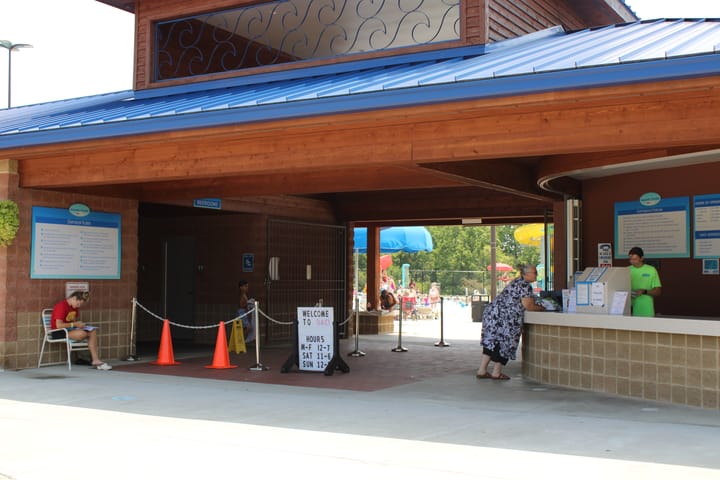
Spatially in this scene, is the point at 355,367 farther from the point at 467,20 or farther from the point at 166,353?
the point at 467,20

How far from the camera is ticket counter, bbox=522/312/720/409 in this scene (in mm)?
8914

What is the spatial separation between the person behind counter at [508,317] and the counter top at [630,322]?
0.57ft

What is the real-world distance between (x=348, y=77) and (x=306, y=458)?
20.1 feet

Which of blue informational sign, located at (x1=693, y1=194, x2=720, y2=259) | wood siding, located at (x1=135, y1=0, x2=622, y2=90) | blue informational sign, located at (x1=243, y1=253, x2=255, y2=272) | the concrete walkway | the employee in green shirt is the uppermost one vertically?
wood siding, located at (x1=135, y1=0, x2=622, y2=90)

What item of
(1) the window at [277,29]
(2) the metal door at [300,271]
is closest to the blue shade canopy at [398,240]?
(2) the metal door at [300,271]

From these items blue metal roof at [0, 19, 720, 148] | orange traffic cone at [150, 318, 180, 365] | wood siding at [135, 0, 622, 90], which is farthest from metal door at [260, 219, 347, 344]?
blue metal roof at [0, 19, 720, 148]

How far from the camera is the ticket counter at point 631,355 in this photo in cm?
891

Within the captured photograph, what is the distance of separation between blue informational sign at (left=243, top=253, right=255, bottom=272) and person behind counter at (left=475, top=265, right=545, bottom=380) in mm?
7418

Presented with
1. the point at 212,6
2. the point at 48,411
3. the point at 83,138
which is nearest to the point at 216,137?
the point at 83,138

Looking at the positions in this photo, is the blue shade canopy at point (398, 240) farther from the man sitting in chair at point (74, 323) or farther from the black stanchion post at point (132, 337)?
the man sitting in chair at point (74, 323)

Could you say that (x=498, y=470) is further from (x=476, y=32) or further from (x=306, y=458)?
(x=476, y=32)

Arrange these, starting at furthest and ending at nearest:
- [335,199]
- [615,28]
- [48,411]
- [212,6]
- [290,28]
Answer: [335,199], [290,28], [212,6], [615,28], [48,411]

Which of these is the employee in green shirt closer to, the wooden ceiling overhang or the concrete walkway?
the wooden ceiling overhang

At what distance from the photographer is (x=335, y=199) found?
2000 centimetres
